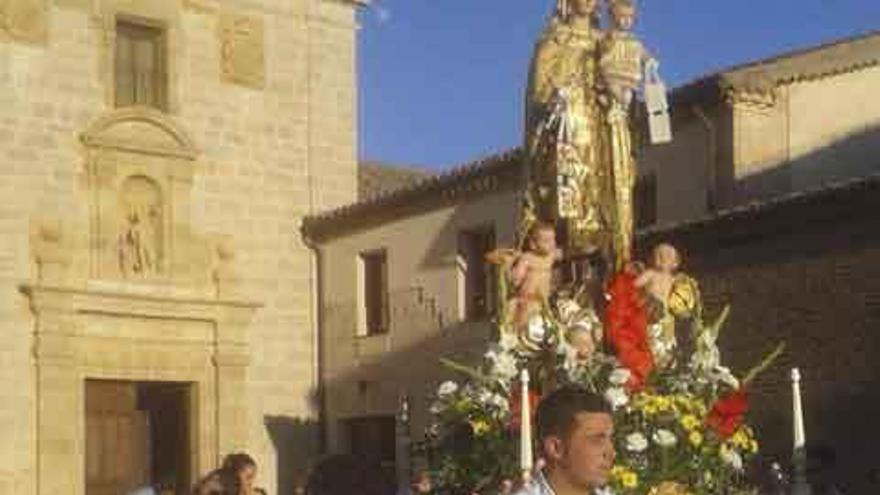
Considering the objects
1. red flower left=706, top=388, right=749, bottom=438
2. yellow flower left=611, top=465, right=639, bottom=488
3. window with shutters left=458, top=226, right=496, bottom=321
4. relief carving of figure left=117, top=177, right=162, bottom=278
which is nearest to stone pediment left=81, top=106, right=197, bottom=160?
relief carving of figure left=117, top=177, right=162, bottom=278

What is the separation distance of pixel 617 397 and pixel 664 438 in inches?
10.9

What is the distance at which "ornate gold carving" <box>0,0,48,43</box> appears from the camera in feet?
75.1

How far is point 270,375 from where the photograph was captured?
24766 mm

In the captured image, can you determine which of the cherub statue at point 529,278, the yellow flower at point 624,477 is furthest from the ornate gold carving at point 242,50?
the yellow flower at point 624,477

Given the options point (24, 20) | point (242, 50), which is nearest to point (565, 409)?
point (24, 20)

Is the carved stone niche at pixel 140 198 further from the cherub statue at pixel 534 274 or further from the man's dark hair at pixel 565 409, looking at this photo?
the man's dark hair at pixel 565 409

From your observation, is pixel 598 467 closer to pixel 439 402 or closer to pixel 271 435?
pixel 439 402

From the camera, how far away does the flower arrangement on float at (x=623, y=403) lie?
789 cm

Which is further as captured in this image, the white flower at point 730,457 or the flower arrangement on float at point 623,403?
the white flower at point 730,457

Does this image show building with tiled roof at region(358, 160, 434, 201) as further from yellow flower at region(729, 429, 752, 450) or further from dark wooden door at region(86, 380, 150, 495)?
yellow flower at region(729, 429, 752, 450)

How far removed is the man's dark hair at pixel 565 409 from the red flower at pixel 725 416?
4083 mm

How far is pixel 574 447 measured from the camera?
4.07 m

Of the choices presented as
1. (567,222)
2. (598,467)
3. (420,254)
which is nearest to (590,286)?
(567,222)

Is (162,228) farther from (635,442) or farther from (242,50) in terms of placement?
(635,442)
